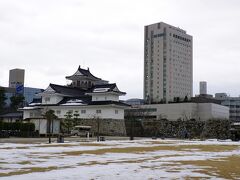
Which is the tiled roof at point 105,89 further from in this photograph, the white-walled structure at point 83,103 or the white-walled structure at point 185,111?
the white-walled structure at point 185,111

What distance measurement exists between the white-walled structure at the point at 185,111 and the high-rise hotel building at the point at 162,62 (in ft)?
152

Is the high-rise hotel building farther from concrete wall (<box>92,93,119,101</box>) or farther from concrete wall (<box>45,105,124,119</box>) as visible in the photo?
concrete wall (<box>45,105,124,119</box>)

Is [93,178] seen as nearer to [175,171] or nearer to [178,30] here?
[175,171]

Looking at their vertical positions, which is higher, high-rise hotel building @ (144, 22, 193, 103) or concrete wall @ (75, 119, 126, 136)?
high-rise hotel building @ (144, 22, 193, 103)

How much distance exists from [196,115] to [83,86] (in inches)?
1238

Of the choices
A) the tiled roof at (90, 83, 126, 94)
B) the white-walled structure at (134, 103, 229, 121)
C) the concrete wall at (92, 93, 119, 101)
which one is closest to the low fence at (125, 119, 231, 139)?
the concrete wall at (92, 93, 119, 101)

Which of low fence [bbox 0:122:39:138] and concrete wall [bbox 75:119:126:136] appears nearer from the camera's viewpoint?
low fence [bbox 0:122:39:138]

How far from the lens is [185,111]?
294 ft

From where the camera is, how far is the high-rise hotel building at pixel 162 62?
5610 inches

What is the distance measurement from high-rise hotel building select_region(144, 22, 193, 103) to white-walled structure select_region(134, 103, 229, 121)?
46.5 meters

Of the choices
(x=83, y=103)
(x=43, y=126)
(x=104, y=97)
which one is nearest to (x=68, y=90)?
(x=83, y=103)

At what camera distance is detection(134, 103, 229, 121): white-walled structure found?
294 feet

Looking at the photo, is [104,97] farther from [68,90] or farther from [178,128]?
[178,128]

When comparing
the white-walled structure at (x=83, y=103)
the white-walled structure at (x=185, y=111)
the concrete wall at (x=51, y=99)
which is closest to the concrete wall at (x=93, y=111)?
the white-walled structure at (x=83, y=103)
